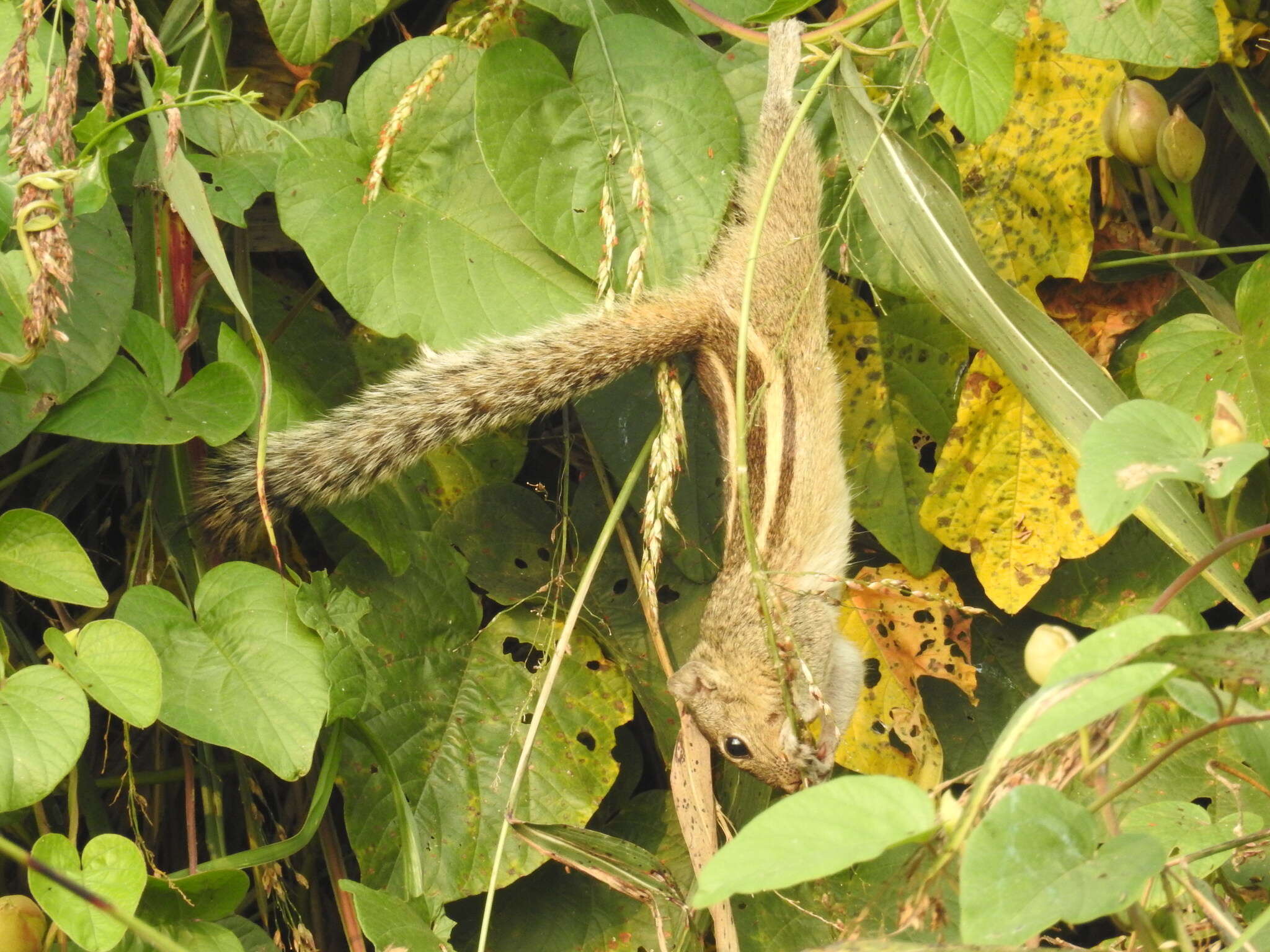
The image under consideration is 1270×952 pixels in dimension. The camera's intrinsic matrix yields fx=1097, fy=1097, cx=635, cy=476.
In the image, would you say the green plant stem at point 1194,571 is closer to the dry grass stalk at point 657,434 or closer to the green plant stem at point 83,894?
the dry grass stalk at point 657,434

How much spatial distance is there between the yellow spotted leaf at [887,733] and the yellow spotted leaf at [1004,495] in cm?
24

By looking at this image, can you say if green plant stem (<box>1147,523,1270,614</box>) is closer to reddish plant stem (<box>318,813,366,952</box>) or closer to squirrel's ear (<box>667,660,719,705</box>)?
squirrel's ear (<box>667,660,719,705</box>)

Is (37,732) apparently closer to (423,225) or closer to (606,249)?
(423,225)

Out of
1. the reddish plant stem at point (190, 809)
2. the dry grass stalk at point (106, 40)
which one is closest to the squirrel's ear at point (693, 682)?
the reddish plant stem at point (190, 809)

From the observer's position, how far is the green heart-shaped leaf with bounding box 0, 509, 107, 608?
1464mm

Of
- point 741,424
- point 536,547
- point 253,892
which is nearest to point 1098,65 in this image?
point 741,424

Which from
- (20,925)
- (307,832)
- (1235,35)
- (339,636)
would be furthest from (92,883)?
(1235,35)

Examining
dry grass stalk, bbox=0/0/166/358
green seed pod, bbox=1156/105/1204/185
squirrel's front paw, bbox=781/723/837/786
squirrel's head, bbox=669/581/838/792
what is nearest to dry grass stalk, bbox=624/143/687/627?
squirrel's head, bbox=669/581/838/792

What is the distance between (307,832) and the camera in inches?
62.0

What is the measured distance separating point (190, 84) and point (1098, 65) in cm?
146

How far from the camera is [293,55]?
5.55 ft

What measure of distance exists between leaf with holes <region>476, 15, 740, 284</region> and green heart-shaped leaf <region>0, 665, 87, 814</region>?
2.89 ft

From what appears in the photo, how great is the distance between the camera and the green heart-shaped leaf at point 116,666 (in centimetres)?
135

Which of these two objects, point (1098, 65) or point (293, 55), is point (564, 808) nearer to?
point (293, 55)
